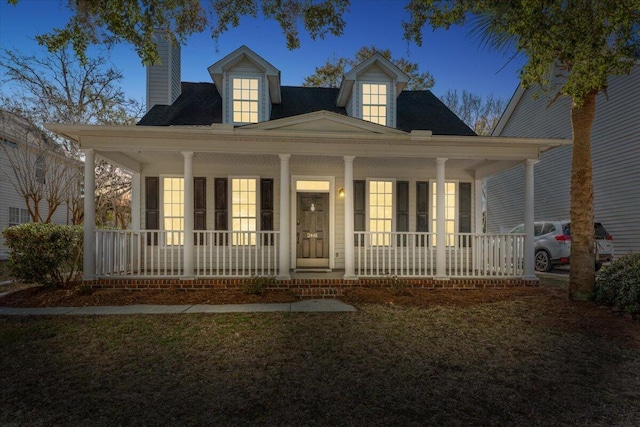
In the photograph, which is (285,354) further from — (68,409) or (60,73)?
(60,73)

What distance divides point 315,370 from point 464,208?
7.14 metres

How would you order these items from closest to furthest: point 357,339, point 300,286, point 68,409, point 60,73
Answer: point 68,409 → point 357,339 → point 300,286 → point 60,73

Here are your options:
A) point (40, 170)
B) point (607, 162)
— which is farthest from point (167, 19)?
point (607, 162)

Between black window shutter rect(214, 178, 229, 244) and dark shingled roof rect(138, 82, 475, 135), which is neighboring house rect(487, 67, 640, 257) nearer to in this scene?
dark shingled roof rect(138, 82, 475, 135)

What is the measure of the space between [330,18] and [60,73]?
38.8 ft

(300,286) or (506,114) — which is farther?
(506,114)

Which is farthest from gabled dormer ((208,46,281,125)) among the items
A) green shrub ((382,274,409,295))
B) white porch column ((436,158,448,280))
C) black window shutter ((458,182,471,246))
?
black window shutter ((458,182,471,246))

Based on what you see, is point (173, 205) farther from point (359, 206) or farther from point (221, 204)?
point (359, 206)

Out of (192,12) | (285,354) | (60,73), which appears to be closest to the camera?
Result: (285,354)

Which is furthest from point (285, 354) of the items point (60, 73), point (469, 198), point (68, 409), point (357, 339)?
point (60, 73)

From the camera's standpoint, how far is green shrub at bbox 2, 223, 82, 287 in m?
6.63

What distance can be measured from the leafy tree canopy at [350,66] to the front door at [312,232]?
13.3 metres

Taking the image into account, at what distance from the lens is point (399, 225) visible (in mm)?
9102

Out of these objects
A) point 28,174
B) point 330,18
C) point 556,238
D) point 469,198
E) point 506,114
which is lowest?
point 556,238
